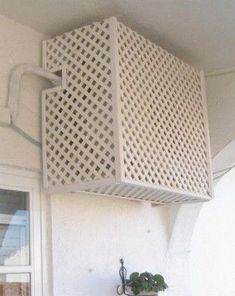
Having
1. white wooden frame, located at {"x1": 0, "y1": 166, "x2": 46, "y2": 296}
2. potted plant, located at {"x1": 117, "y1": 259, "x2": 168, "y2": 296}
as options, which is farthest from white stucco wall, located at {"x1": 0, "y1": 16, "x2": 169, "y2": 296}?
potted plant, located at {"x1": 117, "y1": 259, "x2": 168, "y2": 296}

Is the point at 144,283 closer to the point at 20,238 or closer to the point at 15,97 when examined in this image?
the point at 20,238

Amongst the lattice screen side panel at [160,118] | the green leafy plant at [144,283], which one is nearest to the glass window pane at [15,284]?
the green leafy plant at [144,283]

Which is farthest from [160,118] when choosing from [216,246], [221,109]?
[216,246]

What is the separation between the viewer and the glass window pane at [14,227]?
5.59m

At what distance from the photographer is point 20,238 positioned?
5734 mm

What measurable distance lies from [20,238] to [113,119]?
1.39 metres

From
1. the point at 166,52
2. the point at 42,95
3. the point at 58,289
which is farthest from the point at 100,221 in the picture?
the point at 166,52

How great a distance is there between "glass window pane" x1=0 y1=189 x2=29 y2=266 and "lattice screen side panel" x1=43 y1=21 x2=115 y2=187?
1.15ft

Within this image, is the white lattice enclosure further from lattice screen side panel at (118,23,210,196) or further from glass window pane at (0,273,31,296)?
glass window pane at (0,273,31,296)

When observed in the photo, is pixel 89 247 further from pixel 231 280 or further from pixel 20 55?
pixel 231 280

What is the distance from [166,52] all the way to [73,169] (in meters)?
1.73

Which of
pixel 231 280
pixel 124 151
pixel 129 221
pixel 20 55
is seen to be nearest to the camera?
pixel 124 151

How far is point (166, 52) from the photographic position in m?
6.57

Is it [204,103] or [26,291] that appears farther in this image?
[204,103]
